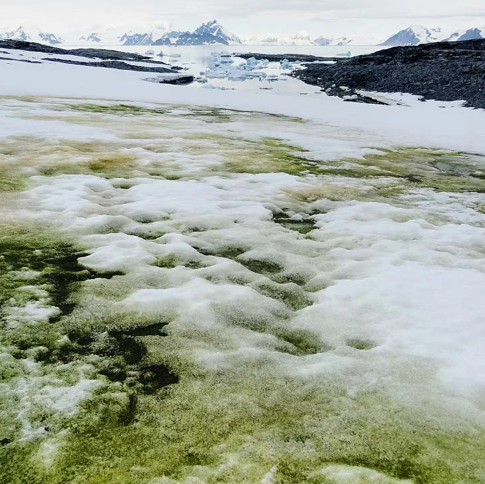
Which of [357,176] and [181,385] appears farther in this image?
[357,176]

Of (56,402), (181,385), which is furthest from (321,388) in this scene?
(56,402)

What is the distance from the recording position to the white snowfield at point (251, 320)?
236 centimetres

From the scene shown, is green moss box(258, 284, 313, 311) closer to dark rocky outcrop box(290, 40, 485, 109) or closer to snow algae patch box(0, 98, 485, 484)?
snow algae patch box(0, 98, 485, 484)

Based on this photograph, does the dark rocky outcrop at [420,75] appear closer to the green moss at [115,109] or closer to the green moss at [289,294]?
the green moss at [115,109]

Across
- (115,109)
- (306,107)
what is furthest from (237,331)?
(306,107)

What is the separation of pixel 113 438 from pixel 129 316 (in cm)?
127

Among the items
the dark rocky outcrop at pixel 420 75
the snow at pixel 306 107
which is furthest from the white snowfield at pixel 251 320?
the dark rocky outcrop at pixel 420 75

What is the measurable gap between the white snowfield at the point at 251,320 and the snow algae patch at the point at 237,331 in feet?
0.05

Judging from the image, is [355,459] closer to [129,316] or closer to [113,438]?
[113,438]

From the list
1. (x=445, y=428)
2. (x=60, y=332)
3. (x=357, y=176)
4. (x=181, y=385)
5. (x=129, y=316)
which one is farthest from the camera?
(x=357, y=176)

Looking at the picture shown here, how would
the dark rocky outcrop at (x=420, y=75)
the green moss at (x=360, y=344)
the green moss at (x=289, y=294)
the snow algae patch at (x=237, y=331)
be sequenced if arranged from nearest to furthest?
1. the snow algae patch at (x=237, y=331)
2. the green moss at (x=360, y=344)
3. the green moss at (x=289, y=294)
4. the dark rocky outcrop at (x=420, y=75)

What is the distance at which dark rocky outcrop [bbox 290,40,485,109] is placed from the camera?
85.0 feet

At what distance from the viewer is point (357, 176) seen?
861 cm

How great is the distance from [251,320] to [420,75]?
32933 millimetres
